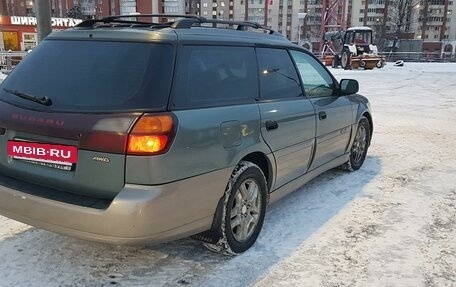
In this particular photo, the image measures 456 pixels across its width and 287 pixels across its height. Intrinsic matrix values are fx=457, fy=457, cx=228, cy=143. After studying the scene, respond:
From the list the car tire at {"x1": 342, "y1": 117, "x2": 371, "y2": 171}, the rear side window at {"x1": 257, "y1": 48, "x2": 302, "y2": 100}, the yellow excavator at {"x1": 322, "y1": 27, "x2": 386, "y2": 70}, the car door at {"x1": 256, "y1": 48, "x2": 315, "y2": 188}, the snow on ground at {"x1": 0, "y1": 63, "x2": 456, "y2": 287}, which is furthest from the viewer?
the yellow excavator at {"x1": 322, "y1": 27, "x2": 386, "y2": 70}

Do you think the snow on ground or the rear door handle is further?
the rear door handle

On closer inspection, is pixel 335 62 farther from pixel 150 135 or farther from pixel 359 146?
pixel 150 135

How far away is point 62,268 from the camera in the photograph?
Result: 10.3ft

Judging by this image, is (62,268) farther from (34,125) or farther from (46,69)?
(46,69)

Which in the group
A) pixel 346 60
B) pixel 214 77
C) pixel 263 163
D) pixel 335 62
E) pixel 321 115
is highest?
pixel 214 77

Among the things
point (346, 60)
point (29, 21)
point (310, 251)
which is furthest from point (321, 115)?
point (29, 21)

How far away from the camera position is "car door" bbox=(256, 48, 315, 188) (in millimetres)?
3631

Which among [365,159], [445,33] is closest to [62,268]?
[365,159]

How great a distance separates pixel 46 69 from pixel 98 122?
750 mm

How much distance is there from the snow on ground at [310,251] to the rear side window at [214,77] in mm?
1156

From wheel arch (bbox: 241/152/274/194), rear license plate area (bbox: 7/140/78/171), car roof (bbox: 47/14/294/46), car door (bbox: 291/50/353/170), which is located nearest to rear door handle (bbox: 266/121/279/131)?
wheel arch (bbox: 241/152/274/194)

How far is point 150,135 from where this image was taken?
2.66m

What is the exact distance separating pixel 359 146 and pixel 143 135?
150 inches

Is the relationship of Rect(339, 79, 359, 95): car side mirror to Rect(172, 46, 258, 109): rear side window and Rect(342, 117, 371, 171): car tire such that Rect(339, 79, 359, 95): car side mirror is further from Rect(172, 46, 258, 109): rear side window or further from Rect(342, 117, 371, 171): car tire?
Rect(172, 46, 258, 109): rear side window
